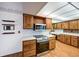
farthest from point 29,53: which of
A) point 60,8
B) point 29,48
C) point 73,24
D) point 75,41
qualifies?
point 73,24

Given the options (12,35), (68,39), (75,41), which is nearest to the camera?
(12,35)

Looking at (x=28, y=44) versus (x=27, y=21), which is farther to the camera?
(x=27, y=21)

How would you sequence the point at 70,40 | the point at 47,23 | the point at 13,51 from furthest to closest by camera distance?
the point at 70,40
the point at 47,23
the point at 13,51

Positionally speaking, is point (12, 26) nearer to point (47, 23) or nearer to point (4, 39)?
point (4, 39)

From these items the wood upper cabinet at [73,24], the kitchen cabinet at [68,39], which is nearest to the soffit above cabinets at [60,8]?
the wood upper cabinet at [73,24]

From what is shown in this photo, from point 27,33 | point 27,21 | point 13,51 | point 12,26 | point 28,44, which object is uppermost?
point 27,21

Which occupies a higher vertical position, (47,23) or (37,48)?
(47,23)

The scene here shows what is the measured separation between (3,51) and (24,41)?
3.04 ft

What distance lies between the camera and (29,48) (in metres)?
2.64

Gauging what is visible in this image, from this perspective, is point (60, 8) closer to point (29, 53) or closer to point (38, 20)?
point (38, 20)

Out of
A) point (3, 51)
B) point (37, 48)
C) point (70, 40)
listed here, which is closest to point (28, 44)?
point (37, 48)

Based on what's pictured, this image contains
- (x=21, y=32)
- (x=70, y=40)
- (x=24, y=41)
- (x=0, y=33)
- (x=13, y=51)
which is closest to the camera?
(x=24, y=41)

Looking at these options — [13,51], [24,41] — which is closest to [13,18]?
A: [24,41]

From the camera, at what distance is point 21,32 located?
3.21 metres
